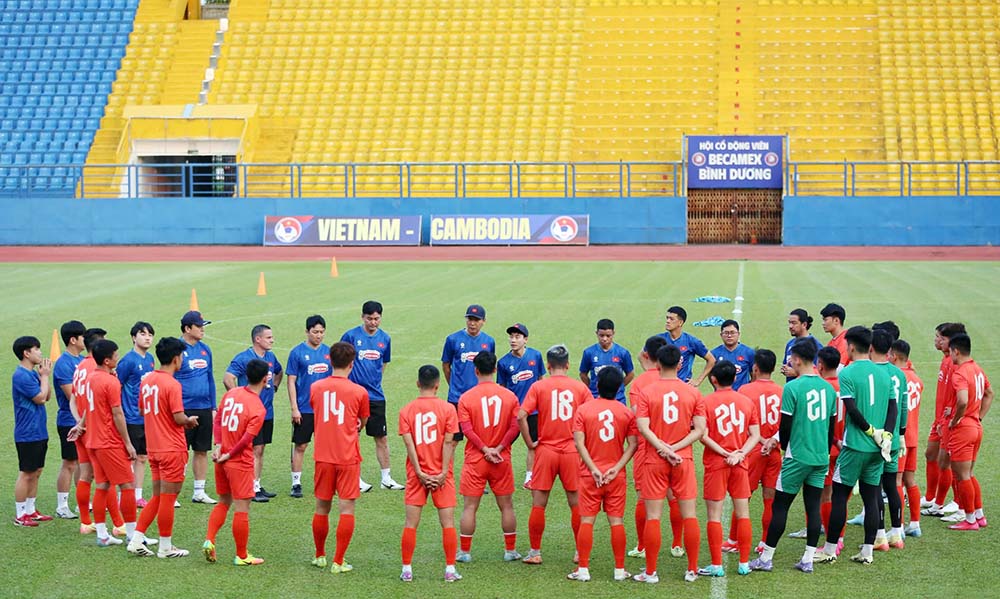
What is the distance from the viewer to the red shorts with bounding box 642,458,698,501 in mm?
9148

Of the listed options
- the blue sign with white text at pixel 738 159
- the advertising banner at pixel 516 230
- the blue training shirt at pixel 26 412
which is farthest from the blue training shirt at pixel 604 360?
the blue sign with white text at pixel 738 159

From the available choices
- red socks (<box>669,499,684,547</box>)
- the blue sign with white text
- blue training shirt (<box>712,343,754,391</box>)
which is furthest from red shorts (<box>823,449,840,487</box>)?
the blue sign with white text

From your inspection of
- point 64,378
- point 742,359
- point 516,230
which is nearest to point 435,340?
point 742,359

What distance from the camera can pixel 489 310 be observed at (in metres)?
25.0

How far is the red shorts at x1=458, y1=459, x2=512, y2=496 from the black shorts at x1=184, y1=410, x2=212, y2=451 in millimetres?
3341

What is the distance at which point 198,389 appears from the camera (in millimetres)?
11766

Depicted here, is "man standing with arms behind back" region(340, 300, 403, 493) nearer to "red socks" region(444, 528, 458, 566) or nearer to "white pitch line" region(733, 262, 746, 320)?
"red socks" region(444, 528, 458, 566)

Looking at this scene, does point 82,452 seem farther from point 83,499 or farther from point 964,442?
point 964,442

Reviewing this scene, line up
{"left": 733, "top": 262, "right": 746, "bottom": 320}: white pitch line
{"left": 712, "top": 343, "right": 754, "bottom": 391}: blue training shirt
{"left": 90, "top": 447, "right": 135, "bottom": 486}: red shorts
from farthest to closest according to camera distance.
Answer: {"left": 733, "top": 262, "right": 746, "bottom": 320}: white pitch line, {"left": 712, "top": 343, "right": 754, "bottom": 391}: blue training shirt, {"left": 90, "top": 447, "right": 135, "bottom": 486}: red shorts

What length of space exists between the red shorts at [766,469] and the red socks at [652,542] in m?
1.27

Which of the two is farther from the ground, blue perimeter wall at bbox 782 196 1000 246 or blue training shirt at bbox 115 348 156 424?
blue perimeter wall at bbox 782 196 1000 246

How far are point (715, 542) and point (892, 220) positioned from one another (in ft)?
118

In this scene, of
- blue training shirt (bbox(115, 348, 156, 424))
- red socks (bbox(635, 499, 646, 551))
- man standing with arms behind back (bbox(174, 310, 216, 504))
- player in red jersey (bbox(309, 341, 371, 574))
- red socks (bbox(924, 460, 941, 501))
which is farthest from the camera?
man standing with arms behind back (bbox(174, 310, 216, 504))

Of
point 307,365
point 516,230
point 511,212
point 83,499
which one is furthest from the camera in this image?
point 511,212
